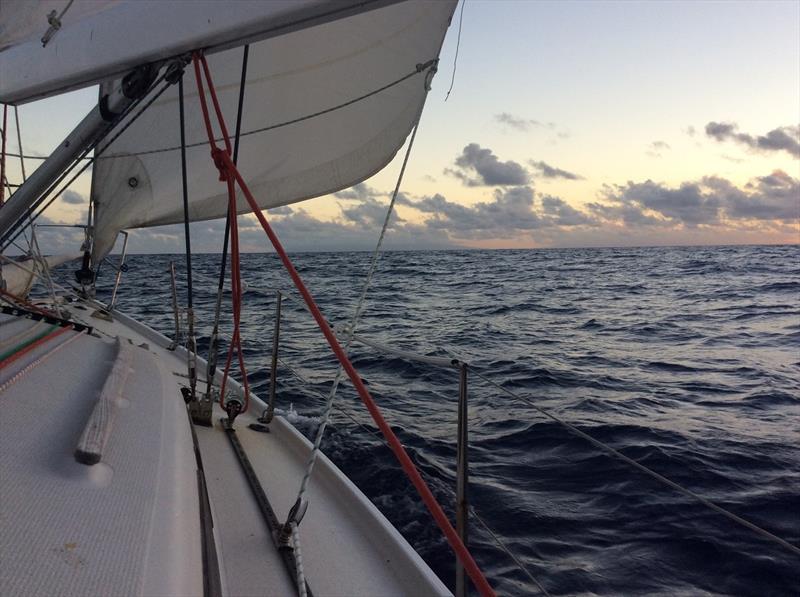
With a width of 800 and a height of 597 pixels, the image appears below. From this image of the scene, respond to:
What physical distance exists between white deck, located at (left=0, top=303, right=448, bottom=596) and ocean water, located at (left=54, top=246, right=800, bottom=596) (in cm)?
55

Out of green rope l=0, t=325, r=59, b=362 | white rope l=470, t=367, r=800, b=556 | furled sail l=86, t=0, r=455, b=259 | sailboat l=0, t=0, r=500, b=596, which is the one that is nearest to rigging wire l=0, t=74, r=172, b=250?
sailboat l=0, t=0, r=500, b=596

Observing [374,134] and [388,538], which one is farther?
[374,134]

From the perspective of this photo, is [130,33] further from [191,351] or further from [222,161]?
[191,351]

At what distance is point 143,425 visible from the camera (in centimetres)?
177

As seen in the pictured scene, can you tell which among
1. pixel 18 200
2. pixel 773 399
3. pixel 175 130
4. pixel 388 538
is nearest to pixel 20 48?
pixel 18 200

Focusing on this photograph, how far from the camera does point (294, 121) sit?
9.89ft

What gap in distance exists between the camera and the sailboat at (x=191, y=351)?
1223mm

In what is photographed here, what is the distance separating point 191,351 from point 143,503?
159cm

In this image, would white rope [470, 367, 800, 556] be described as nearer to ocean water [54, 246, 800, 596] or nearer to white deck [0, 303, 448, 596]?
white deck [0, 303, 448, 596]

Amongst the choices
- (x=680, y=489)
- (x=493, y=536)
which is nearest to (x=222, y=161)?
(x=493, y=536)

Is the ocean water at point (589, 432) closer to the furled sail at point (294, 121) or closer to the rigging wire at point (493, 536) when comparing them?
the rigging wire at point (493, 536)

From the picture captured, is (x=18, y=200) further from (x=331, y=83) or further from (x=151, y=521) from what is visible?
(x=331, y=83)

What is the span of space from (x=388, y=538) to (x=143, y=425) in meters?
0.89

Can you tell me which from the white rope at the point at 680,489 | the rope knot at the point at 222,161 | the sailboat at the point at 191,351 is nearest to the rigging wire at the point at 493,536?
the sailboat at the point at 191,351
